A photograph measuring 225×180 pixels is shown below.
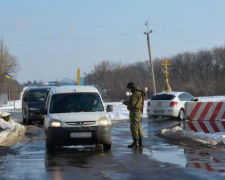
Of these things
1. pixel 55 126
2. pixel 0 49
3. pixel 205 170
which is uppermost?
pixel 0 49

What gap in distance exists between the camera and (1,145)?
12.9 metres

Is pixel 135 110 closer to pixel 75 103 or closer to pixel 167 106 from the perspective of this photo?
pixel 75 103

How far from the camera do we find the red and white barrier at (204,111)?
19.4 meters

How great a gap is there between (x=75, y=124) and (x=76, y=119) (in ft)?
0.43

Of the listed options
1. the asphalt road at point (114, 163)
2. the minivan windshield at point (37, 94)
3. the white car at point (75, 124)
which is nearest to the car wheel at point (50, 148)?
the white car at point (75, 124)

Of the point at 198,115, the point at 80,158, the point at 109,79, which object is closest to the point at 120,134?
the point at 198,115

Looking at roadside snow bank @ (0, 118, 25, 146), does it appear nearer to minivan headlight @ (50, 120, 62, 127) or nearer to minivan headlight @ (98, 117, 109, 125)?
minivan headlight @ (50, 120, 62, 127)

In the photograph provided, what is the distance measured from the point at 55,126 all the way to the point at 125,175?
364 cm

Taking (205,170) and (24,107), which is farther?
(24,107)

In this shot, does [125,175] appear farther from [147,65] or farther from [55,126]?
[147,65]

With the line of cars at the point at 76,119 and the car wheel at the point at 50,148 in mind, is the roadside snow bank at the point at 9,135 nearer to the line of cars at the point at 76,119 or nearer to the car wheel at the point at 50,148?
the line of cars at the point at 76,119

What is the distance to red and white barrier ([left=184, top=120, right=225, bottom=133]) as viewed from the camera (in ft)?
53.6

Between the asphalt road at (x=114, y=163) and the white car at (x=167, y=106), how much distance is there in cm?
1054

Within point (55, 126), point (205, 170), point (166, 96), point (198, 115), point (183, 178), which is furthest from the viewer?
point (166, 96)
